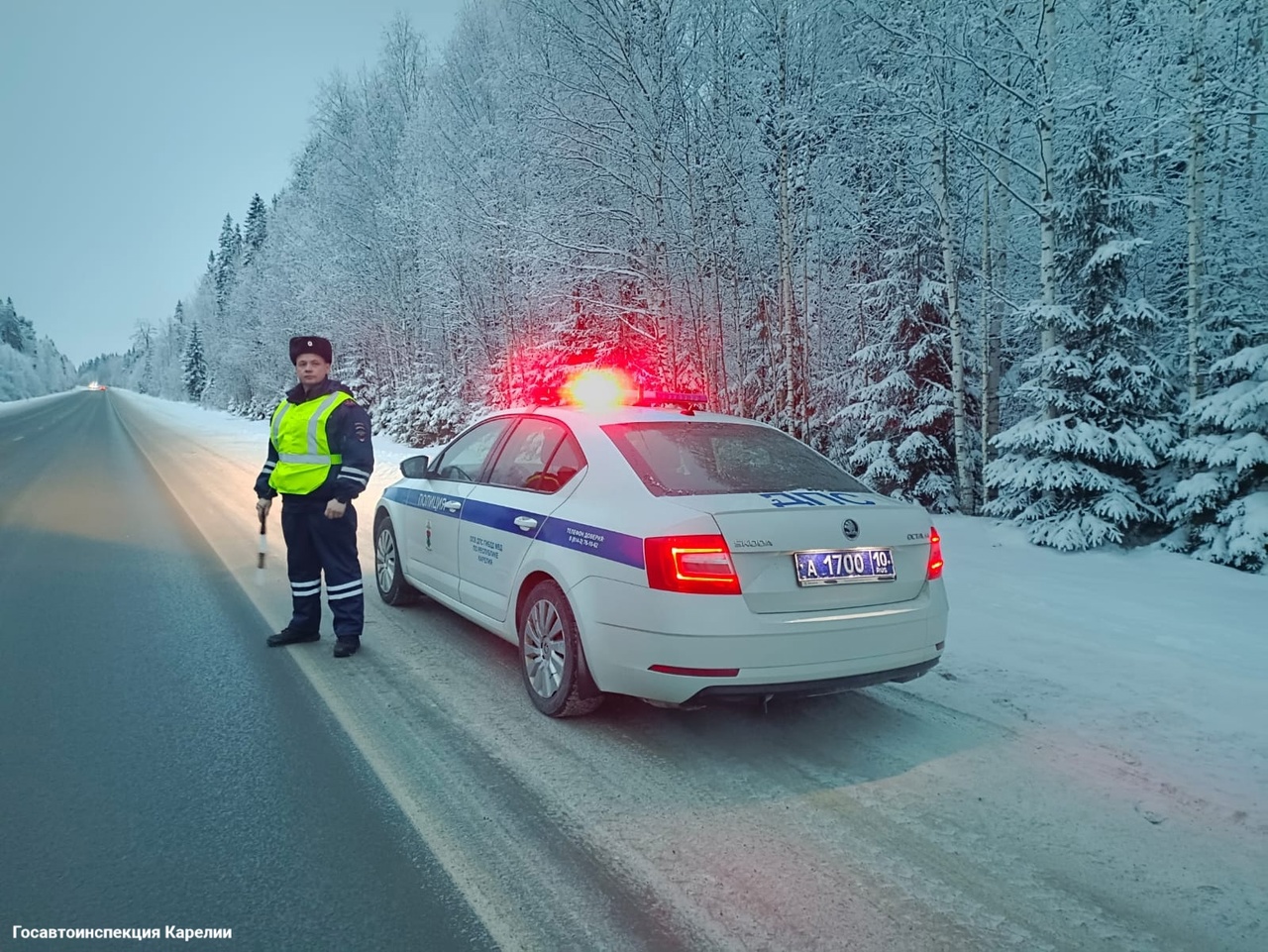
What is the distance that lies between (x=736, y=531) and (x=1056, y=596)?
443 centimetres

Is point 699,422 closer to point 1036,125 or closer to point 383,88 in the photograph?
point 1036,125

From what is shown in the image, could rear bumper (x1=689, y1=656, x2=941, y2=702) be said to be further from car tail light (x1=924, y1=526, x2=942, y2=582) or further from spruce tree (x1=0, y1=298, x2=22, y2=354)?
spruce tree (x1=0, y1=298, x2=22, y2=354)

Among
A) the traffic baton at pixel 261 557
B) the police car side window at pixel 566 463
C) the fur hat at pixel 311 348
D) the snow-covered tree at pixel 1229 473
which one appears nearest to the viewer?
the police car side window at pixel 566 463

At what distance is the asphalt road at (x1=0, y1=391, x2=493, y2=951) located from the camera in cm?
238

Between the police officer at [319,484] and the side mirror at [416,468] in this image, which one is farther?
the side mirror at [416,468]

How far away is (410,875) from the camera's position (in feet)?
8.43

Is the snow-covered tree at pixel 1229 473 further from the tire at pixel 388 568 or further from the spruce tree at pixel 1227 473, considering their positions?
the tire at pixel 388 568

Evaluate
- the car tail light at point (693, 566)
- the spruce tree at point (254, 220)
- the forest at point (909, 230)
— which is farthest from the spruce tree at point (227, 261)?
the car tail light at point (693, 566)

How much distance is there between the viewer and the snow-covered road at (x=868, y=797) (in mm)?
2404

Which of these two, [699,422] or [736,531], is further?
[699,422]

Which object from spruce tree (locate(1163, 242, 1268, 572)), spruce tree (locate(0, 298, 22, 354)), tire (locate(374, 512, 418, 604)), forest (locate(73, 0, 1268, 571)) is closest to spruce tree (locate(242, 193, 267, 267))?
forest (locate(73, 0, 1268, 571))

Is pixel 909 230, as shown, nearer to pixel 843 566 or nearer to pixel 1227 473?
pixel 1227 473

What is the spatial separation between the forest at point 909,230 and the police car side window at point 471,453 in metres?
5.96

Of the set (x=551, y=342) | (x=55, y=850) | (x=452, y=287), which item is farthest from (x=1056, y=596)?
(x=452, y=287)
